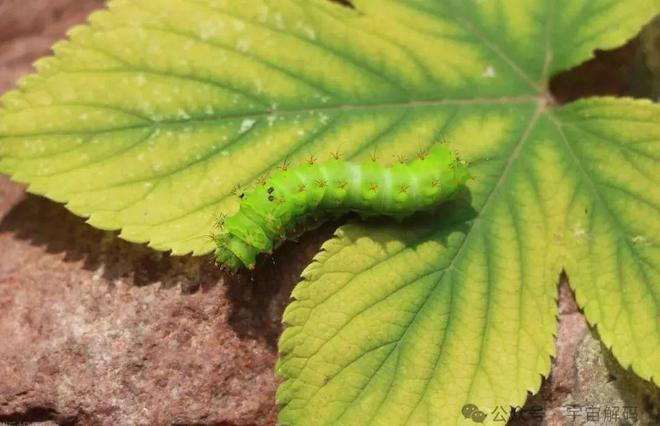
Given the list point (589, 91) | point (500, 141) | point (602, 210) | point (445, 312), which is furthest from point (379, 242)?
point (589, 91)

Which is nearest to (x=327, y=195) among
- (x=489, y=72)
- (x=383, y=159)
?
(x=383, y=159)

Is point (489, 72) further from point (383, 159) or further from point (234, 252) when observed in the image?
point (234, 252)

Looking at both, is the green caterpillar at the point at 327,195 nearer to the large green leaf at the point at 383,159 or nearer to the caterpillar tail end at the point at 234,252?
the caterpillar tail end at the point at 234,252

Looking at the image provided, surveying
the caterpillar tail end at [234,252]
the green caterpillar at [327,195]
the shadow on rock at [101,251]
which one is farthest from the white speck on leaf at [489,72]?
the shadow on rock at [101,251]

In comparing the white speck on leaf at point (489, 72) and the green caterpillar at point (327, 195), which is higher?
the white speck on leaf at point (489, 72)

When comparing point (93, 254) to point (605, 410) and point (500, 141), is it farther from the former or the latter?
point (605, 410)
